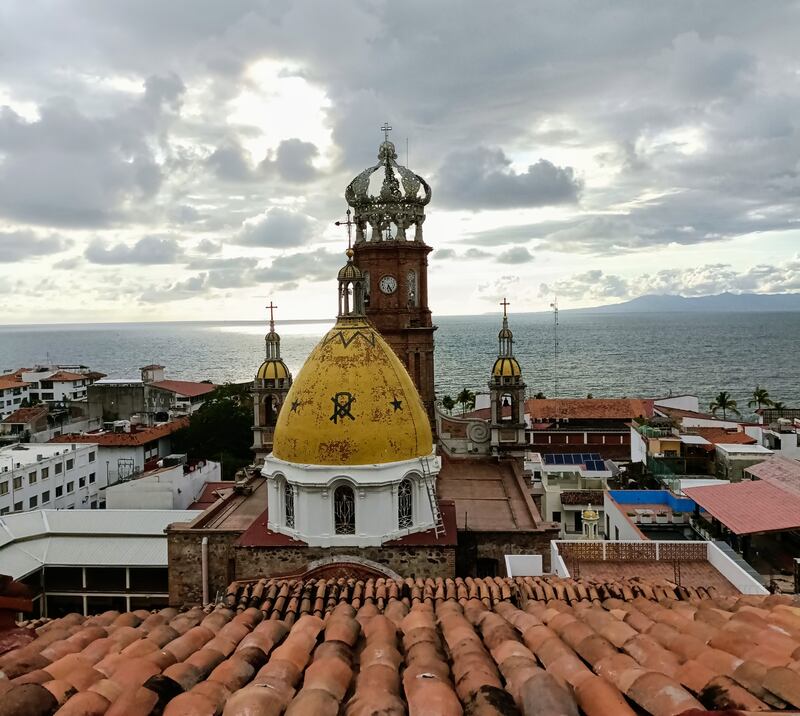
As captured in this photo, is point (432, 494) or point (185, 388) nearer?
point (432, 494)

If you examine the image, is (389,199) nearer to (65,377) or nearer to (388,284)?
(388,284)

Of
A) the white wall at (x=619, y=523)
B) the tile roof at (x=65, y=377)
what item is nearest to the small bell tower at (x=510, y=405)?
the white wall at (x=619, y=523)

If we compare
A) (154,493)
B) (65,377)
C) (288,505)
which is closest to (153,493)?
(154,493)

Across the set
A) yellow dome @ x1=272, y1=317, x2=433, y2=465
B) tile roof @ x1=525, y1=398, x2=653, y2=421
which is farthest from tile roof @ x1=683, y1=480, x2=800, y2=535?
tile roof @ x1=525, y1=398, x2=653, y2=421

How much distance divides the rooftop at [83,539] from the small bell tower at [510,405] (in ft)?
42.1

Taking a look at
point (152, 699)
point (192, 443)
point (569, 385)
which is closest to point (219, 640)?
point (152, 699)

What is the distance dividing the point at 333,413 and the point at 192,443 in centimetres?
3311

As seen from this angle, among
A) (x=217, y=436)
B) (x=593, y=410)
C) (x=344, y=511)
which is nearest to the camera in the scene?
(x=344, y=511)

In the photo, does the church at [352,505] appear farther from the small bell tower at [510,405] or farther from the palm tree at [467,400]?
the palm tree at [467,400]

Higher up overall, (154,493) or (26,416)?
(26,416)

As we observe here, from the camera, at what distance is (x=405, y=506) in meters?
16.8

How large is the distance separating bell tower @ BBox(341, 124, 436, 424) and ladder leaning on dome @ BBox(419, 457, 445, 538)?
11995 mm

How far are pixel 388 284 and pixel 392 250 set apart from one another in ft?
4.82

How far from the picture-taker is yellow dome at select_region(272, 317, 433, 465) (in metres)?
16.0
